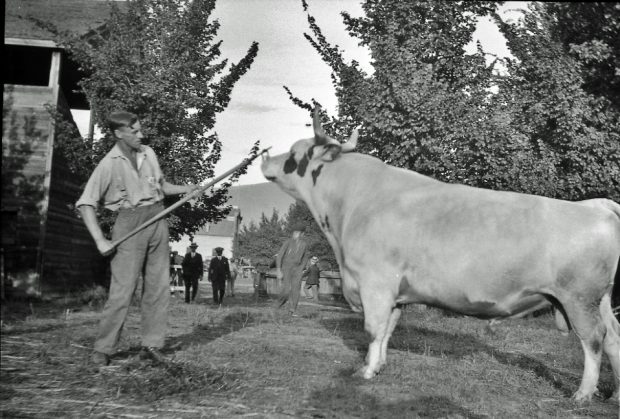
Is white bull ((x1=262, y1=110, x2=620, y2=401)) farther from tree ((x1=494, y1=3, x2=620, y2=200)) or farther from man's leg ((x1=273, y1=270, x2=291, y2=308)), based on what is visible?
tree ((x1=494, y1=3, x2=620, y2=200))

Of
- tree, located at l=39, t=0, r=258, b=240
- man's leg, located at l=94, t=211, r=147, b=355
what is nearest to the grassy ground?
man's leg, located at l=94, t=211, r=147, b=355

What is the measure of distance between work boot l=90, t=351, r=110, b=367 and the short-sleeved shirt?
4.32 feet

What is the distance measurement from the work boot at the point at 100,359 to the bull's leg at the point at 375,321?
225 centimetres

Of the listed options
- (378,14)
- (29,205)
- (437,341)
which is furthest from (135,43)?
(437,341)

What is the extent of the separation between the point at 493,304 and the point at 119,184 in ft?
11.6

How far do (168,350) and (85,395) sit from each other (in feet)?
6.68

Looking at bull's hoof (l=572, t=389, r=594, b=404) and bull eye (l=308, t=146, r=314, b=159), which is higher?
bull eye (l=308, t=146, r=314, b=159)

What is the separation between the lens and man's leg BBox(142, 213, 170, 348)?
5730 millimetres

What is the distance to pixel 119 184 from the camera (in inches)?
226

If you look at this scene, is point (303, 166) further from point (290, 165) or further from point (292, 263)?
point (292, 263)

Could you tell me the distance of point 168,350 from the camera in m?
6.37

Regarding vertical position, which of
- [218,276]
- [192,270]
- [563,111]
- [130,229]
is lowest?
[218,276]

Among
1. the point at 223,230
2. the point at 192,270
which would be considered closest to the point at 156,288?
the point at 192,270

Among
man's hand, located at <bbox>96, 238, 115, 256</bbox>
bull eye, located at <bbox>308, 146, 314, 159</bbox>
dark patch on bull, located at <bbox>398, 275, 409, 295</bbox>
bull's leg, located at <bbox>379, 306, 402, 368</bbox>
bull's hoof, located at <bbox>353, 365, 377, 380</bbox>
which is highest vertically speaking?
bull eye, located at <bbox>308, 146, 314, 159</bbox>
